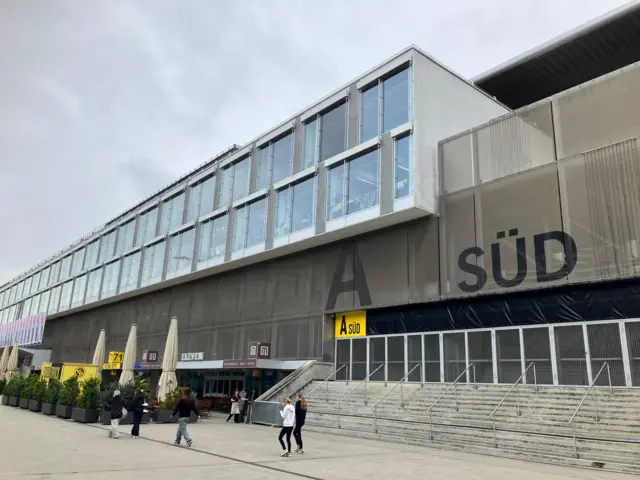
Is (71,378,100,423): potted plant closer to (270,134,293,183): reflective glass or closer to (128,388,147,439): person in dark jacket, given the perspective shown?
(128,388,147,439): person in dark jacket

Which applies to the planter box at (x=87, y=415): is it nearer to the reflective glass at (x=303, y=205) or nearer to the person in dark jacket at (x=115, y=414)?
the person in dark jacket at (x=115, y=414)

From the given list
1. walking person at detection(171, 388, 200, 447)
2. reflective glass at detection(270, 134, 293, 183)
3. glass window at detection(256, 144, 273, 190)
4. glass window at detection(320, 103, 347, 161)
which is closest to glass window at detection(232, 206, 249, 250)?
glass window at detection(256, 144, 273, 190)

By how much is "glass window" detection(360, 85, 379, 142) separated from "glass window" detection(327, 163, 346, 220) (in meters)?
2.06

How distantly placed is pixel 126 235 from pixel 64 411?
2862 cm

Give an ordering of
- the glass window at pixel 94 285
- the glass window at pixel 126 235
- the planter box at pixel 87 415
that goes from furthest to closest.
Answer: the glass window at pixel 94 285
the glass window at pixel 126 235
the planter box at pixel 87 415

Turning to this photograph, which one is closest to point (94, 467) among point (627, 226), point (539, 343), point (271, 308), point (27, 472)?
point (27, 472)

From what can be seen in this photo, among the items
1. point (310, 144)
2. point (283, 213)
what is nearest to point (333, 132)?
point (310, 144)

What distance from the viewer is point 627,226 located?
1805 centimetres

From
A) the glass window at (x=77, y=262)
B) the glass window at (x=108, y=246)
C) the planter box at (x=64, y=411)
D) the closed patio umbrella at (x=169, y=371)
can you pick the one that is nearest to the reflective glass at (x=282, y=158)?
the closed patio umbrella at (x=169, y=371)

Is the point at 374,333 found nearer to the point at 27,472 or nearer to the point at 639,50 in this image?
the point at 27,472

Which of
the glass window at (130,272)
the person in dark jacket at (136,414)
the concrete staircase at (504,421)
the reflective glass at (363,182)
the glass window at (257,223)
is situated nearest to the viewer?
the concrete staircase at (504,421)

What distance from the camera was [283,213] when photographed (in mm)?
30156

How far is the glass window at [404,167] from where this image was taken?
922 inches

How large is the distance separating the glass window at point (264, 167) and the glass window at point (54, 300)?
4066cm
